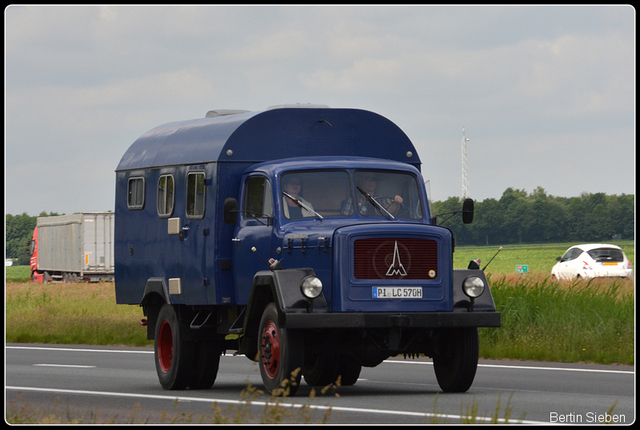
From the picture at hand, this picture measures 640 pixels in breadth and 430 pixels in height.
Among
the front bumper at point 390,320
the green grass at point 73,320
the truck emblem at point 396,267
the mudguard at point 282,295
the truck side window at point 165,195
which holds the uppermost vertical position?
the truck side window at point 165,195

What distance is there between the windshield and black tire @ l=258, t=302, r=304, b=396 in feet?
4.78

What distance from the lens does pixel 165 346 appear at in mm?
17062

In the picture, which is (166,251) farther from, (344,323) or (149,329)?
(344,323)

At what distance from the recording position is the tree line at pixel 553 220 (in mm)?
111875

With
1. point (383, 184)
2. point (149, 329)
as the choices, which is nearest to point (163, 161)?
point (149, 329)

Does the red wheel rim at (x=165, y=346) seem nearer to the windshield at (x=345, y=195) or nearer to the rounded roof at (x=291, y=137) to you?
the rounded roof at (x=291, y=137)

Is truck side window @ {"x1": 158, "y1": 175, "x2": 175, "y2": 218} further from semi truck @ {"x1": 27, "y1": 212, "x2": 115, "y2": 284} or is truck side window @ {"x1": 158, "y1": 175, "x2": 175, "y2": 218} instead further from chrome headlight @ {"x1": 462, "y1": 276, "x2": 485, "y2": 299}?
semi truck @ {"x1": 27, "y1": 212, "x2": 115, "y2": 284}

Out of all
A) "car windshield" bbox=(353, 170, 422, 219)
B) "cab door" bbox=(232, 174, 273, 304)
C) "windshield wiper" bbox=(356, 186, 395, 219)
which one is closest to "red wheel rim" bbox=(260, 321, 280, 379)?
"cab door" bbox=(232, 174, 273, 304)

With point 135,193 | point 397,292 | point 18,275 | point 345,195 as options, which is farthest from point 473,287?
point 18,275

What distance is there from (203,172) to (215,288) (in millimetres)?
1526

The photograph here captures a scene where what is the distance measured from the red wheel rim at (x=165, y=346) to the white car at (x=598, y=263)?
90.1 feet

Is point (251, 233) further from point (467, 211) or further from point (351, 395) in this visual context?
point (467, 211)

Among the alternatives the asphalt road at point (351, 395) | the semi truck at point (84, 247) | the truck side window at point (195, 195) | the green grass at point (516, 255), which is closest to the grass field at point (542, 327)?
the asphalt road at point (351, 395)

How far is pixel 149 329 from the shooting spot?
17.7m
